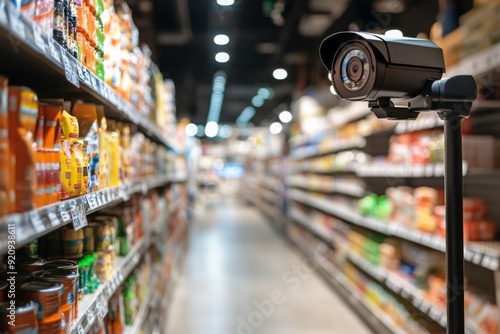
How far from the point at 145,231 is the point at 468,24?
243 centimetres

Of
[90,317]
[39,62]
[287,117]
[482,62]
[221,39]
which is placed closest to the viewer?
[39,62]

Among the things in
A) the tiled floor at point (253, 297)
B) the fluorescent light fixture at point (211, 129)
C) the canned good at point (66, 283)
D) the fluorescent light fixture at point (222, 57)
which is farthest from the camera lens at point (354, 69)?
the fluorescent light fixture at point (211, 129)

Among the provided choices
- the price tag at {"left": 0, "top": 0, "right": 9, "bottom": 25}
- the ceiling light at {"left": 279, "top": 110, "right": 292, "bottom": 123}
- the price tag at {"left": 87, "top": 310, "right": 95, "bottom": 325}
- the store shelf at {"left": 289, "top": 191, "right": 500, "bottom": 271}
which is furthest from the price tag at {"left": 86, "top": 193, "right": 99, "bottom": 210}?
the ceiling light at {"left": 279, "top": 110, "right": 292, "bottom": 123}

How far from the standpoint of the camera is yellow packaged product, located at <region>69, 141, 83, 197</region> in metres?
1.35

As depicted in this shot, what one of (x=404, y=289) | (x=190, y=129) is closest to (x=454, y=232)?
(x=404, y=289)

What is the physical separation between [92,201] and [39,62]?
1.55ft

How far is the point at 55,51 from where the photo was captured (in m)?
1.11

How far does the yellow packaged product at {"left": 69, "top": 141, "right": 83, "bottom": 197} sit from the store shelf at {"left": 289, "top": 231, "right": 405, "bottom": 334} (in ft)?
9.36

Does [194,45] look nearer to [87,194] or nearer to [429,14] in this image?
[429,14]

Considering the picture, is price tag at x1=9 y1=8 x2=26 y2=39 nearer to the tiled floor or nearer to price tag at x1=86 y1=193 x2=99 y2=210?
price tag at x1=86 y1=193 x2=99 y2=210

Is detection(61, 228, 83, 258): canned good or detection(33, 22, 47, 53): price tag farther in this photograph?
detection(61, 228, 83, 258): canned good

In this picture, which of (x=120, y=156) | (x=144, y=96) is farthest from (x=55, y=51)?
(x=144, y=96)

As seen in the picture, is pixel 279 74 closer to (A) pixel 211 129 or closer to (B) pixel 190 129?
(B) pixel 190 129

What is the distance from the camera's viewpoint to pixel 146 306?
286cm
